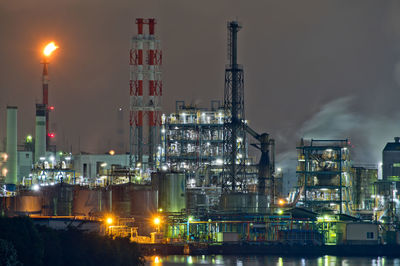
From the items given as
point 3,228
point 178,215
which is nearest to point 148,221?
point 178,215

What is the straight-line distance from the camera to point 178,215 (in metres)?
60.6

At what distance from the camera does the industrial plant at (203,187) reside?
6056 centimetres

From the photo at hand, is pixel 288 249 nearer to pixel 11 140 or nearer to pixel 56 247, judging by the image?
pixel 11 140

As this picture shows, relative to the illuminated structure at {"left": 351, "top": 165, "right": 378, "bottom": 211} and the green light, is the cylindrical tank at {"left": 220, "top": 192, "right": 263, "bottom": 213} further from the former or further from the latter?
the green light

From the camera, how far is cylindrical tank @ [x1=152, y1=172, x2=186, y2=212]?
205 feet

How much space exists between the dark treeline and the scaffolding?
20744 mm

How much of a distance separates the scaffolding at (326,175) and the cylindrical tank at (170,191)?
859 centimetres

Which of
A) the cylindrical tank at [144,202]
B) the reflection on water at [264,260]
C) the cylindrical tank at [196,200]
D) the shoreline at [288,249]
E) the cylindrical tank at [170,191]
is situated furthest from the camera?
the cylindrical tank at [196,200]

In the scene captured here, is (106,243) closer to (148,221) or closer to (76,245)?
(76,245)

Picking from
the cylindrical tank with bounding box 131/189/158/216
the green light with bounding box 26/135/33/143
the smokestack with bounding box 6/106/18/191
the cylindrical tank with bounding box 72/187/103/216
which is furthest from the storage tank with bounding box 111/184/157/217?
the green light with bounding box 26/135/33/143

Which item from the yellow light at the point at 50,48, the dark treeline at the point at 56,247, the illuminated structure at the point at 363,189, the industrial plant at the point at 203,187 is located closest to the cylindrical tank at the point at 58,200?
the industrial plant at the point at 203,187

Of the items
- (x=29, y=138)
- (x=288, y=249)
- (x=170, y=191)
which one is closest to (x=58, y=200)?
(x=170, y=191)

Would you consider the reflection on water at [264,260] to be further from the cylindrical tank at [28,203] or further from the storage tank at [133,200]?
the cylindrical tank at [28,203]

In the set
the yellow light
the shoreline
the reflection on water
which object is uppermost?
the yellow light
